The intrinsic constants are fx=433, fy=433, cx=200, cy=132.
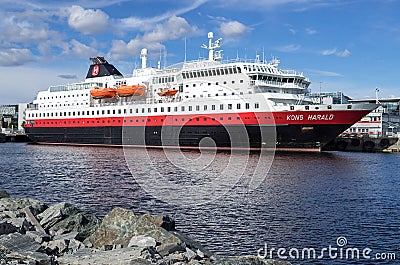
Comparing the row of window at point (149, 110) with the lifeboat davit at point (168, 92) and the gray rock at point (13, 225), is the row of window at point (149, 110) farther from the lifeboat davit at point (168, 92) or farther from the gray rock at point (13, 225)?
the gray rock at point (13, 225)

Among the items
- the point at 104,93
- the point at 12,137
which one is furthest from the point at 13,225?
the point at 12,137

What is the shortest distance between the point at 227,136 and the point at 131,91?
53.2 feet

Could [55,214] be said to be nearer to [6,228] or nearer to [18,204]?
[6,228]

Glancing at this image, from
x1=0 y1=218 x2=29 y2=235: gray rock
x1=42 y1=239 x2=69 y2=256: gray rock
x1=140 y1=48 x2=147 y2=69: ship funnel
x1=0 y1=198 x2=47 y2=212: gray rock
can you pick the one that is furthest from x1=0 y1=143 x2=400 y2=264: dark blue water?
x1=140 y1=48 x2=147 y2=69: ship funnel

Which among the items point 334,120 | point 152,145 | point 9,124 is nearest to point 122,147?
point 152,145

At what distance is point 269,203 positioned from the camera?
57.3ft

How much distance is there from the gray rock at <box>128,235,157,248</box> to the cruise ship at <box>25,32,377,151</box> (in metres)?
33.9

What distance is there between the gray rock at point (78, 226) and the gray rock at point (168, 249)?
103 inches

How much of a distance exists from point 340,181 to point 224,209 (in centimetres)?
1039

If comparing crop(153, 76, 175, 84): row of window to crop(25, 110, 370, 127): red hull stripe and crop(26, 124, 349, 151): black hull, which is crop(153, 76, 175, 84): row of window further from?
crop(26, 124, 349, 151): black hull

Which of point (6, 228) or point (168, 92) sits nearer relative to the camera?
point (6, 228)

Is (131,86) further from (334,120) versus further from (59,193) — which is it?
(59,193)

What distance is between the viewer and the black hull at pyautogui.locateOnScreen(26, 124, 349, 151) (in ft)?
137

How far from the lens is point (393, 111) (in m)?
96.8
